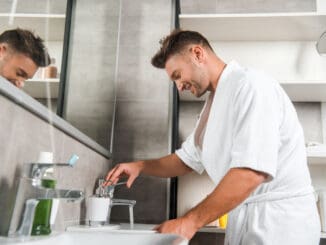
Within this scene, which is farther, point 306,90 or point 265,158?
point 306,90

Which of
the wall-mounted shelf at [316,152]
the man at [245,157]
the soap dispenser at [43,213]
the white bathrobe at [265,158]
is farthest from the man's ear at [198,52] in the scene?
the soap dispenser at [43,213]

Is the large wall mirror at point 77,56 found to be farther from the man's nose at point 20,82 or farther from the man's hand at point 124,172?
the man's hand at point 124,172

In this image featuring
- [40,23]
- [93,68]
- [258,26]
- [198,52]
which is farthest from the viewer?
[258,26]

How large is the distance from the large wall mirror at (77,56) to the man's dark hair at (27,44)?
20mm

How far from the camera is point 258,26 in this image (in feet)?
5.96

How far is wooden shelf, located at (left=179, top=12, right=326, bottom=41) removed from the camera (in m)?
1.72

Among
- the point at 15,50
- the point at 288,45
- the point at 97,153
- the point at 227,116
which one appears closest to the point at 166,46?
the point at 227,116

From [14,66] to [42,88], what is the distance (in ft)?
0.73

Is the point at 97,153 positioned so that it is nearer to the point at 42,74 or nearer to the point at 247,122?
the point at 42,74

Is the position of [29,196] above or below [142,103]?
below

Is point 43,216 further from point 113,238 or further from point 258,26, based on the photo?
point 258,26

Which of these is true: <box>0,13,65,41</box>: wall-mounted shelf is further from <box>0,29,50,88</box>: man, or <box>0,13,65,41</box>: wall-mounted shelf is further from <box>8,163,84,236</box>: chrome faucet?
<box>8,163,84,236</box>: chrome faucet

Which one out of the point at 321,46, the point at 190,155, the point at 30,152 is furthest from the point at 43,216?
the point at 321,46

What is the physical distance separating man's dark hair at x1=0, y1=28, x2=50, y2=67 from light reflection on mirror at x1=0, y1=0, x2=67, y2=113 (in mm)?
16
